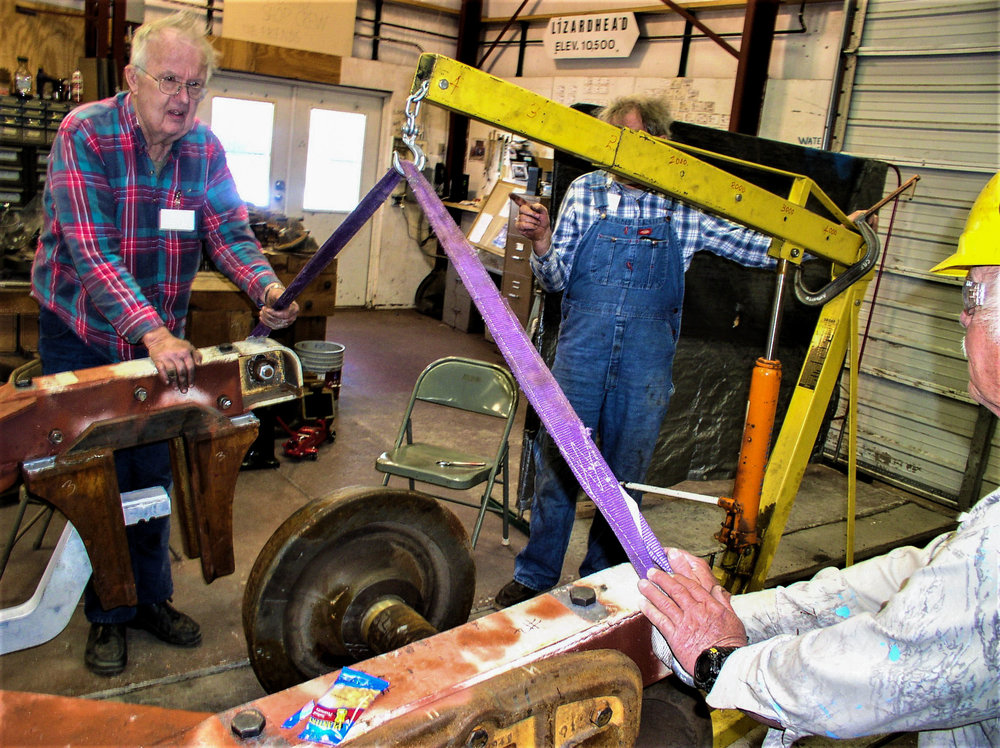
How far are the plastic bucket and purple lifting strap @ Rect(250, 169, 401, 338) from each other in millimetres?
2338

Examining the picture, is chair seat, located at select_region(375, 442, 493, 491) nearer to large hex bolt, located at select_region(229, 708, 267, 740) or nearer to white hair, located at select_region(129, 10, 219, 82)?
white hair, located at select_region(129, 10, 219, 82)

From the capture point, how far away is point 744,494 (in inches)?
102

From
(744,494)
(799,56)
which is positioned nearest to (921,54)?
(799,56)

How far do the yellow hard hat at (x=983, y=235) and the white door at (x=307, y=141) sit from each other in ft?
23.0

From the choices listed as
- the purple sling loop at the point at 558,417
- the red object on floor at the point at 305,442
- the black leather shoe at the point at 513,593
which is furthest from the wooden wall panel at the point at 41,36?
the purple sling loop at the point at 558,417

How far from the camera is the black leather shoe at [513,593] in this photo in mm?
3010

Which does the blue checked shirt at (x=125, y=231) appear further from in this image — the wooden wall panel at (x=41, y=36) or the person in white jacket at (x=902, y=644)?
the wooden wall panel at (x=41, y=36)

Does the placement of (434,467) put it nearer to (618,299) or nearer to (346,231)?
(618,299)

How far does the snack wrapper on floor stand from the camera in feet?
3.60

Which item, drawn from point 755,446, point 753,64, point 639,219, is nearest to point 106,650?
point 755,446

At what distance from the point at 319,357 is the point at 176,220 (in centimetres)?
234

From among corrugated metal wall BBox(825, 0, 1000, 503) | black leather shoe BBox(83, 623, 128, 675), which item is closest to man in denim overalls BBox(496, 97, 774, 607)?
black leather shoe BBox(83, 623, 128, 675)

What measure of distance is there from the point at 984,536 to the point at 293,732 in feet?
3.32

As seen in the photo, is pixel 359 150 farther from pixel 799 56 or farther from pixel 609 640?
pixel 609 640
